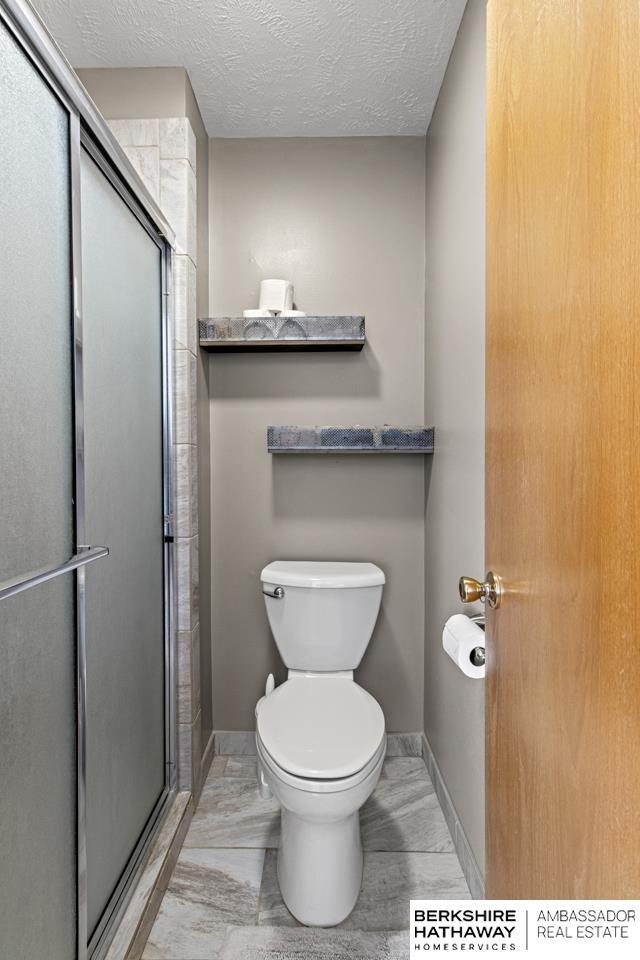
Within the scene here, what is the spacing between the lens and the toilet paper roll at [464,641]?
1.30m

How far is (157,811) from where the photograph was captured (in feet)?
5.53

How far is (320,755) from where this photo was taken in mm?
1404

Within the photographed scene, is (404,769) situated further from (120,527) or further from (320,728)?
(120,527)

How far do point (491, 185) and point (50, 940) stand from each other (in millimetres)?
1448

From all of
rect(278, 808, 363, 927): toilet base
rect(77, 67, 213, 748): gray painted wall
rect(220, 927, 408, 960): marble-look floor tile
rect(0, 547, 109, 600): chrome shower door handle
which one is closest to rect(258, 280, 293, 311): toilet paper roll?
rect(77, 67, 213, 748): gray painted wall

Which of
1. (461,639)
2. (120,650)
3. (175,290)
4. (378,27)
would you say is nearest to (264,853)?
(120,650)

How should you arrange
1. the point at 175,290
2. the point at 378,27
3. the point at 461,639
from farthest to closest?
the point at 175,290
the point at 378,27
the point at 461,639

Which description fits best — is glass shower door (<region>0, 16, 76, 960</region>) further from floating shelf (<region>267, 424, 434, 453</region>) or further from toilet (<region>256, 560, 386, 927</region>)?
floating shelf (<region>267, 424, 434, 453</region>)

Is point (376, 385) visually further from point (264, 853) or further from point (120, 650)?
point (264, 853)

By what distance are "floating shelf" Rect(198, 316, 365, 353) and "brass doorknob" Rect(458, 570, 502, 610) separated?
4.36 feet

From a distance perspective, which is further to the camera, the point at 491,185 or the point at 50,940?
the point at 50,940

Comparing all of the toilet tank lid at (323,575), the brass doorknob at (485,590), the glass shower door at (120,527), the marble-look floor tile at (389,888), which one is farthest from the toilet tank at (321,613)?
the brass doorknob at (485,590)

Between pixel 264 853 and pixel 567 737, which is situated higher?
pixel 567 737

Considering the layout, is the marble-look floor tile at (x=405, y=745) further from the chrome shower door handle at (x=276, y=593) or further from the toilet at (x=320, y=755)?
the chrome shower door handle at (x=276, y=593)
